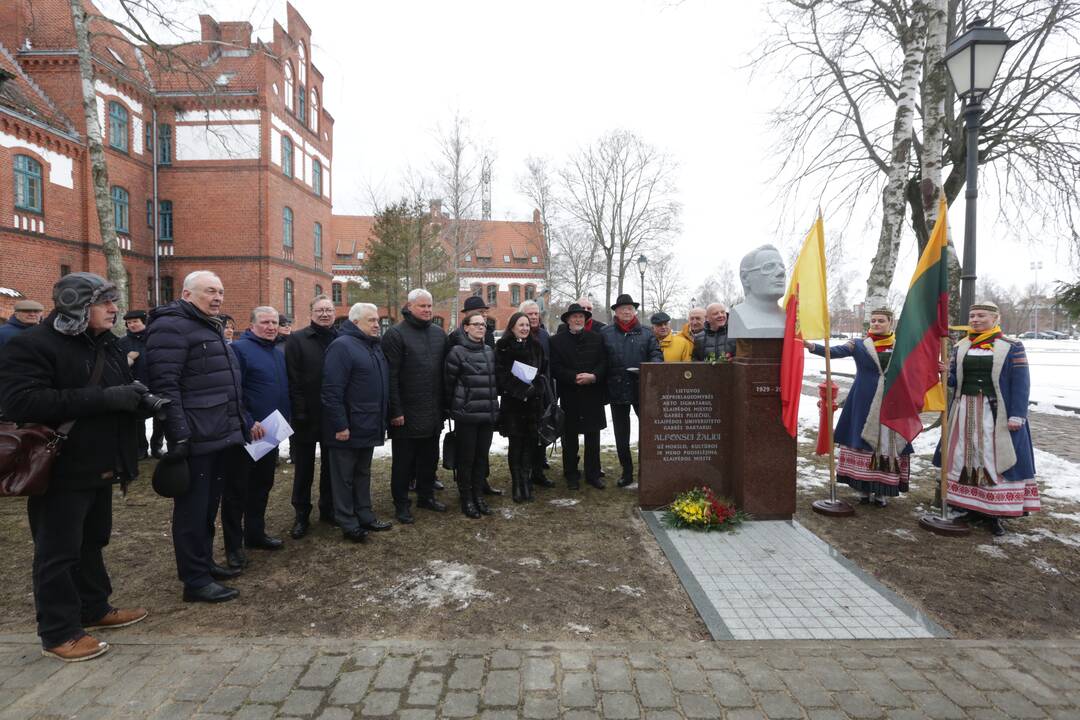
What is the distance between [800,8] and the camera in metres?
10.7

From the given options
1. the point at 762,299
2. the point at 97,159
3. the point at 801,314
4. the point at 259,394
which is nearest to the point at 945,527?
the point at 801,314

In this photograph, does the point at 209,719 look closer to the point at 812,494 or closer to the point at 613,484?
the point at 613,484

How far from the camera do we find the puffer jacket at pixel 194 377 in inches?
142

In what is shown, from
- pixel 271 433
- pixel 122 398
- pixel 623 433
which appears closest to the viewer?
pixel 122 398

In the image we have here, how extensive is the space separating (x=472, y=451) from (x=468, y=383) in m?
0.66

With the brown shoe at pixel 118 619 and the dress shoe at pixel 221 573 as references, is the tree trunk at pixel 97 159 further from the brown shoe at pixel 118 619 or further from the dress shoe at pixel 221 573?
the brown shoe at pixel 118 619

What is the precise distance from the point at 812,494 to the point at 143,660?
19.9 feet

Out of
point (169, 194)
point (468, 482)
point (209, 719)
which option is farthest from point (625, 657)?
point (169, 194)

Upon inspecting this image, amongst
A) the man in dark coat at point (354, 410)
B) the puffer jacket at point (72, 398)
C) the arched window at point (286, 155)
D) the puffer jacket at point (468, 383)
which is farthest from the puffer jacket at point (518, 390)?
the arched window at point (286, 155)

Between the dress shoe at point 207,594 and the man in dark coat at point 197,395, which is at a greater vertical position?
the man in dark coat at point 197,395

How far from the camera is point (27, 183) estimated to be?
1892 cm

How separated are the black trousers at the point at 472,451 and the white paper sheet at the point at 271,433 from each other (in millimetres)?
1561

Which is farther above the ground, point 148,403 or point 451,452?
point 148,403

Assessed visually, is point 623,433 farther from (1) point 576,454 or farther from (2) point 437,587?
→ (2) point 437,587
